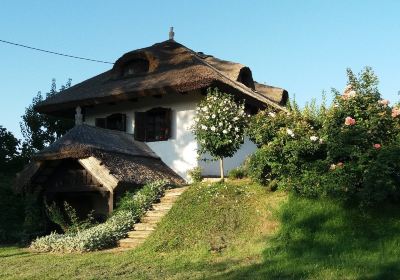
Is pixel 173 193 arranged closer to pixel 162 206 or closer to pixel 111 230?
pixel 162 206

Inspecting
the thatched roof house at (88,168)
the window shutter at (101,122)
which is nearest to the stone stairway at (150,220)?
the thatched roof house at (88,168)

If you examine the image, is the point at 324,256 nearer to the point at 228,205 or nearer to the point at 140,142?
the point at 228,205

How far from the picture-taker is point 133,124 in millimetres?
19078

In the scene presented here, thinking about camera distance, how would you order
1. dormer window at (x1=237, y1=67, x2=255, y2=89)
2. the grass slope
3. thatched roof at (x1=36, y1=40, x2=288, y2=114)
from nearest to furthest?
1. the grass slope
2. thatched roof at (x1=36, y1=40, x2=288, y2=114)
3. dormer window at (x1=237, y1=67, x2=255, y2=89)

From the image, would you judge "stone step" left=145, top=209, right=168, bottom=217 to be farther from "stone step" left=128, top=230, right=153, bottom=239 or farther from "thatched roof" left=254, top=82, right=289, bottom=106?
"thatched roof" left=254, top=82, right=289, bottom=106

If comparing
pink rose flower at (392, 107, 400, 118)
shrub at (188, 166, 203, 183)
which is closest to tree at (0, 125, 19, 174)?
shrub at (188, 166, 203, 183)

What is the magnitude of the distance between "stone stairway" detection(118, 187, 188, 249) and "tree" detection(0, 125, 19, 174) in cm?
1246

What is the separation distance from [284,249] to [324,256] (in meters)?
0.82

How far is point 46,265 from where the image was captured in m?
9.88

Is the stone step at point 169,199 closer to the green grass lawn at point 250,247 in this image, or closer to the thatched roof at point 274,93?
the green grass lawn at point 250,247

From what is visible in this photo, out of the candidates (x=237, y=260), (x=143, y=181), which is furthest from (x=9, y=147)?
(x=237, y=260)

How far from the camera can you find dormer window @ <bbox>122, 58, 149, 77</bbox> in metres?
20.3

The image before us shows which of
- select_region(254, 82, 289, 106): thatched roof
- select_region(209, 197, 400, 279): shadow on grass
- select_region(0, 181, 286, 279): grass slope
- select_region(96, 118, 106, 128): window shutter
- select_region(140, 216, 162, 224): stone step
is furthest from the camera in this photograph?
select_region(254, 82, 289, 106): thatched roof

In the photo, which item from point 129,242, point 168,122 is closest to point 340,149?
point 129,242
